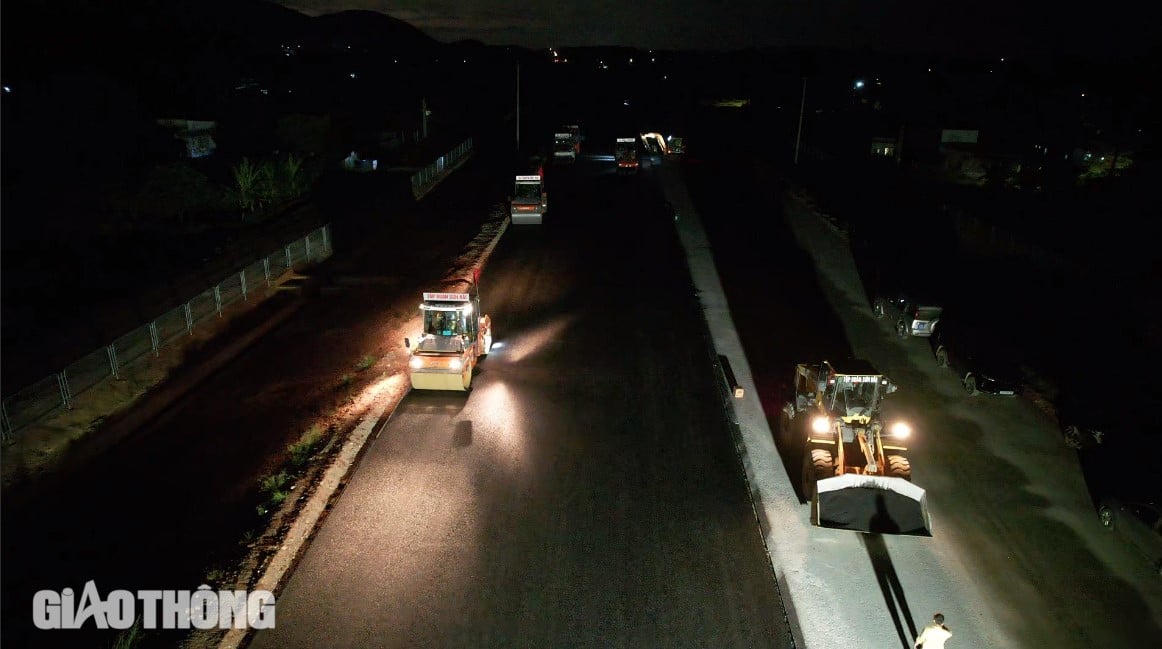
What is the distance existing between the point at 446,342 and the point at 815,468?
9.66 m

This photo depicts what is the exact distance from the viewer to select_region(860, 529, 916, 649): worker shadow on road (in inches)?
394

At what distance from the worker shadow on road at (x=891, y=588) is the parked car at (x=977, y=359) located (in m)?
7.70

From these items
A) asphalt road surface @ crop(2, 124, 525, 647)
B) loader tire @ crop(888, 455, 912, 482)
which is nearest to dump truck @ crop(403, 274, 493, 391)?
asphalt road surface @ crop(2, 124, 525, 647)

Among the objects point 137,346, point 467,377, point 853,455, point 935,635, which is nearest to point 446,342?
point 467,377

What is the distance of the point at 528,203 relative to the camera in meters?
34.5

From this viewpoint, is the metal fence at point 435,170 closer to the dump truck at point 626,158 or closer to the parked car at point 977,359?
the dump truck at point 626,158

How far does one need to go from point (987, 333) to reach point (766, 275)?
8.27 meters

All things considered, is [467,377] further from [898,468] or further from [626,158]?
[626,158]

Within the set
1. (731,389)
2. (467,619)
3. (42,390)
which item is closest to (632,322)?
(731,389)

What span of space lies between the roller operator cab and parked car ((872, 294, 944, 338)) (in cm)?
1882

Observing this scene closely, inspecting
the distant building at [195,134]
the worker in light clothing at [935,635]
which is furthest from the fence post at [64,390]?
the distant building at [195,134]

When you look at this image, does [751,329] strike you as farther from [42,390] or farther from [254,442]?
[42,390]

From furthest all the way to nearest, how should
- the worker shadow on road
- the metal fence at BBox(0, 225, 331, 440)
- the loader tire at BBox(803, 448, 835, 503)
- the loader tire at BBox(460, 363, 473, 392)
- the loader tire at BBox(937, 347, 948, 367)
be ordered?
the loader tire at BBox(937, 347, 948, 367), the loader tire at BBox(460, 363, 473, 392), the metal fence at BBox(0, 225, 331, 440), the loader tire at BBox(803, 448, 835, 503), the worker shadow on road

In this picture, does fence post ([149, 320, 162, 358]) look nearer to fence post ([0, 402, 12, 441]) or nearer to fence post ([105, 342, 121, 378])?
fence post ([105, 342, 121, 378])
